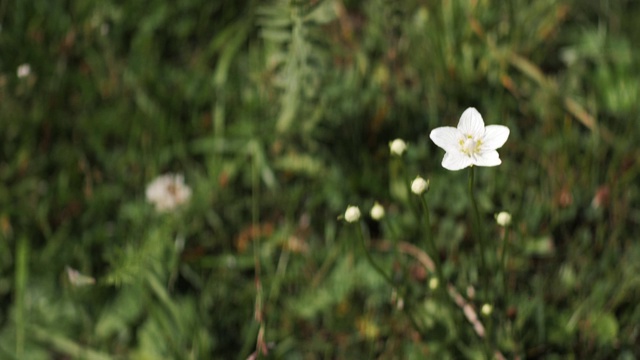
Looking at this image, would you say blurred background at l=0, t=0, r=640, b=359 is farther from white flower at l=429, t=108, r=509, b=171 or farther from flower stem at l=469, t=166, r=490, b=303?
white flower at l=429, t=108, r=509, b=171

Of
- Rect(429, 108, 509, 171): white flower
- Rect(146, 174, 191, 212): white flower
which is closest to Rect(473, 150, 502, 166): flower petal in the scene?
Rect(429, 108, 509, 171): white flower

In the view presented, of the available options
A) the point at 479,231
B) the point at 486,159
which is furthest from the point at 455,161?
the point at 479,231

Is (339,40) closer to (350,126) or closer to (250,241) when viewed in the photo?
(350,126)

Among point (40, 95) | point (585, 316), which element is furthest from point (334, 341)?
point (40, 95)

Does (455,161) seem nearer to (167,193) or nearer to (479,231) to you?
(479,231)

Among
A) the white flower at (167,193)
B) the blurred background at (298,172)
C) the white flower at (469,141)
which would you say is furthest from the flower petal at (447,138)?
the white flower at (167,193)

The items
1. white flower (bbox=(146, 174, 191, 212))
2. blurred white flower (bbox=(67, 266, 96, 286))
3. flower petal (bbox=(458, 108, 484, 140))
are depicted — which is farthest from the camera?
white flower (bbox=(146, 174, 191, 212))
